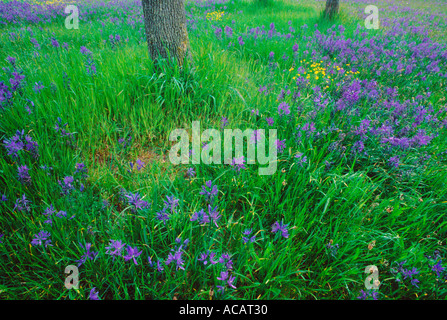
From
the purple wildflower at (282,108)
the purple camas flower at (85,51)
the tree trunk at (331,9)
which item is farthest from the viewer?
the tree trunk at (331,9)

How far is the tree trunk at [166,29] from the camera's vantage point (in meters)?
2.78

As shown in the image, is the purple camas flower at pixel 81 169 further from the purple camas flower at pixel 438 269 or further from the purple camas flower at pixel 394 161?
the purple camas flower at pixel 394 161

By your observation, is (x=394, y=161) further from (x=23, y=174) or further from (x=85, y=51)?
(x=85, y=51)

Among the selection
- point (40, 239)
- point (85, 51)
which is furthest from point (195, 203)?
point (85, 51)

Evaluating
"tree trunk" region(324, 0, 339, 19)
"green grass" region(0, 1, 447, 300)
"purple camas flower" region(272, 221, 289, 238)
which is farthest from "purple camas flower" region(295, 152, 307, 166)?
"tree trunk" region(324, 0, 339, 19)

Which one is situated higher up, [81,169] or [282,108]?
[282,108]

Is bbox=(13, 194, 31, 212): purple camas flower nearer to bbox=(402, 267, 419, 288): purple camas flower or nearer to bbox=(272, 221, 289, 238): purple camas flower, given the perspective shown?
bbox=(272, 221, 289, 238): purple camas flower

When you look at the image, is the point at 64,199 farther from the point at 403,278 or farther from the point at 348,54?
the point at 348,54

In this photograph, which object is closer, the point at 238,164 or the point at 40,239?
the point at 40,239

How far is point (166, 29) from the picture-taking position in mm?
2855

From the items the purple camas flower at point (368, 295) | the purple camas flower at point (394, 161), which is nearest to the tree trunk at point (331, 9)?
the purple camas flower at point (394, 161)

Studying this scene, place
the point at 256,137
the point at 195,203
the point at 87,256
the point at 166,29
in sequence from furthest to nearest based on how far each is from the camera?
1. the point at 166,29
2. the point at 256,137
3. the point at 195,203
4. the point at 87,256

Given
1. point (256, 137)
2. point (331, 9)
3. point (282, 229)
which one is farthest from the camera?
point (331, 9)
